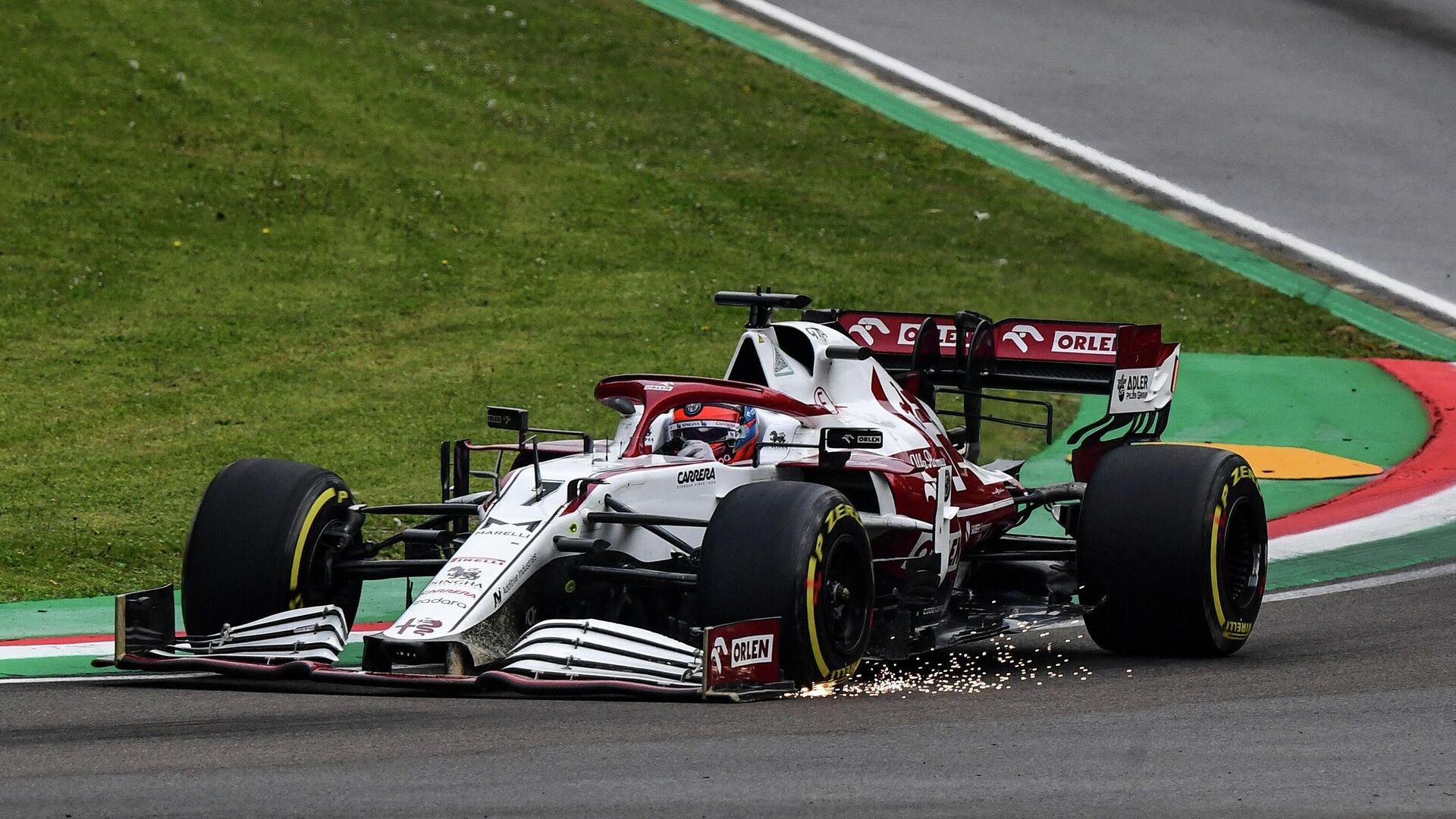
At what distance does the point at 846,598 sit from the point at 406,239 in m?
14.0

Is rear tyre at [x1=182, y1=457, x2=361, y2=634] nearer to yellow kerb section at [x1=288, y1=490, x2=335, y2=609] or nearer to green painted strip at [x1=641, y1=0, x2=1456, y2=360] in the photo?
yellow kerb section at [x1=288, y1=490, x2=335, y2=609]

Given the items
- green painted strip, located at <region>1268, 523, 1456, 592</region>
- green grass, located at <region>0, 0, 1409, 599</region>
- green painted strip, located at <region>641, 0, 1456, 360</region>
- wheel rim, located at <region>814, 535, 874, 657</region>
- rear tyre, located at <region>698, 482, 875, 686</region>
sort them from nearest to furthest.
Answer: rear tyre, located at <region>698, 482, 875, 686</region>
wheel rim, located at <region>814, 535, 874, 657</region>
green painted strip, located at <region>1268, 523, 1456, 592</region>
green grass, located at <region>0, 0, 1409, 599</region>
green painted strip, located at <region>641, 0, 1456, 360</region>

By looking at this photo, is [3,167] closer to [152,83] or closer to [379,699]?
[152,83]

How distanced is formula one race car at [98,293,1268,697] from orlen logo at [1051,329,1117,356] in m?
0.01

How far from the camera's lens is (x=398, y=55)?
86.3ft

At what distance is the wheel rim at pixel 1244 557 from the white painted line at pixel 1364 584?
162 centimetres

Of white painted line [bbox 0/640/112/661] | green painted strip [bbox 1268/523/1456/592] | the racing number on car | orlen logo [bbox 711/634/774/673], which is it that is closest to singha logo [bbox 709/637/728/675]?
orlen logo [bbox 711/634/774/673]

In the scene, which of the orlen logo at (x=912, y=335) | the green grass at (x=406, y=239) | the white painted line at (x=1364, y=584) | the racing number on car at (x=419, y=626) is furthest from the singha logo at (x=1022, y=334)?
the green grass at (x=406, y=239)

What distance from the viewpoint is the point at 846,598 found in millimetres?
8242

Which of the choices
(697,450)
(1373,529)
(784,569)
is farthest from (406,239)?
(784,569)

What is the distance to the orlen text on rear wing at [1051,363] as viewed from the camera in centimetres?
1045

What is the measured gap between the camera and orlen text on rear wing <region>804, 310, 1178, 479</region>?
1045 centimetres

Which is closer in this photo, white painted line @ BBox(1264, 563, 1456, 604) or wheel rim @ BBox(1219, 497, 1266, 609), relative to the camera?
wheel rim @ BBox(1219, 497, 1266, 609)

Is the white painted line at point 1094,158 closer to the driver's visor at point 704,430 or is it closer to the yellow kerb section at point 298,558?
the driver's visor at point 704,430
